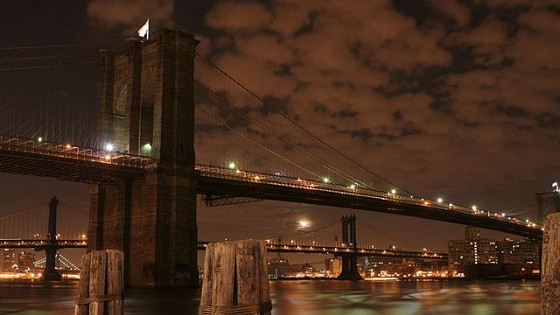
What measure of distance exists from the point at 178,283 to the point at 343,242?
3824 inches

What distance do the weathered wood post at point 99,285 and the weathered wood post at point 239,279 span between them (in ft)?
14.6

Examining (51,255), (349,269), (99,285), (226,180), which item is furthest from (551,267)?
(349,269)

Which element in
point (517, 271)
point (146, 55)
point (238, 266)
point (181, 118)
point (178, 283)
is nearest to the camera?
point (238, 266)

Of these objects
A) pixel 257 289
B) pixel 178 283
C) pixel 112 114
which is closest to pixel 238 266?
pixel 257 289

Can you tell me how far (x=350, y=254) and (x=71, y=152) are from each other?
270 ft

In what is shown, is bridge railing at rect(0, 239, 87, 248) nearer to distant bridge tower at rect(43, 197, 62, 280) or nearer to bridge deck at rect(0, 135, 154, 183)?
distant bridge tower at rect(43, 197, 62, 280)

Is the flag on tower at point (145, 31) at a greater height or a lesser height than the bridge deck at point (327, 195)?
greater

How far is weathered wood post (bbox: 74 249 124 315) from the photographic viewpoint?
34.5 feet

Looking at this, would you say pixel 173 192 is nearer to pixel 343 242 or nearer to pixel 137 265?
pixel 137 265

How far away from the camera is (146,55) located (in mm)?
51844

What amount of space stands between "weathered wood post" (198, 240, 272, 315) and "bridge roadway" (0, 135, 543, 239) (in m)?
37.7

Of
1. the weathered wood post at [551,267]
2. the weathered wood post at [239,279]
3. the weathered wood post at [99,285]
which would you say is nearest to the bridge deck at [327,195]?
the weathered wood post at [99,285]

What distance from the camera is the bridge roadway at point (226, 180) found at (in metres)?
Answer: 43.2

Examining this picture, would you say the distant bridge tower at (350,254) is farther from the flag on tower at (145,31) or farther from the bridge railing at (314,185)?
the flag on tower at (145,31)
